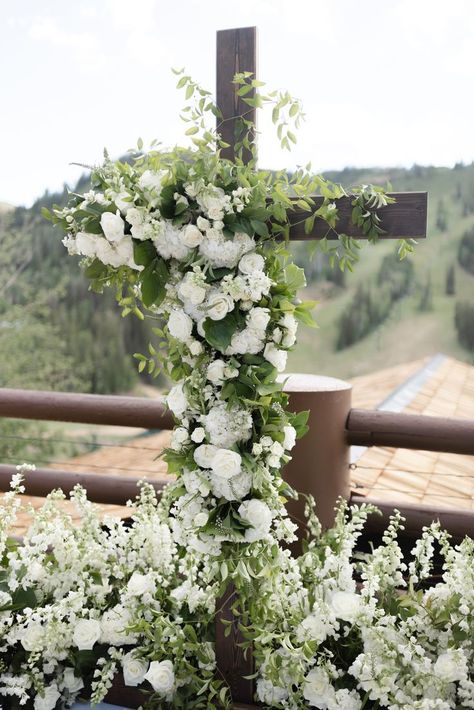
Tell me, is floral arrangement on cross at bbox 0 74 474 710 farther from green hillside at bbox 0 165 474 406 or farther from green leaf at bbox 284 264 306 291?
green hillside at bbox 0 165 474 406

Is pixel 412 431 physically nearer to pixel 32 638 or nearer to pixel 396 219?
pixel 396 219

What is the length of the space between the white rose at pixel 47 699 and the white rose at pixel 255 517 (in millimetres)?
797

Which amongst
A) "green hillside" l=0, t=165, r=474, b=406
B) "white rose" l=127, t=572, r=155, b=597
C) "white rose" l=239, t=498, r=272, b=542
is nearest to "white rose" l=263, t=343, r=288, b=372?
"white rose" l=239, t=498, r=272, b=542

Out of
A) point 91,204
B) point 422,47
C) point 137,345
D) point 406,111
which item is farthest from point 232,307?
point 422,47

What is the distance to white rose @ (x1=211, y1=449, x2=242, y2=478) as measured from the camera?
5.33ft

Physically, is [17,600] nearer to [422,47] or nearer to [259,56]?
[259,56]

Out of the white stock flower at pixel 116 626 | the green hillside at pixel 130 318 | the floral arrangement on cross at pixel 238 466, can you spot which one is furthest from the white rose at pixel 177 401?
the green hillside at pixel 130 318

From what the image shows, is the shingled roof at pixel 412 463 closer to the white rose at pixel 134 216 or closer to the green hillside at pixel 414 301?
the white rose at pixel 134 216

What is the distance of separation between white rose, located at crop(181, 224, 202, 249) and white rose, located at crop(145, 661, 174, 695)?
1109mm

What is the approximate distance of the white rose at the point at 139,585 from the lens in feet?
6.51

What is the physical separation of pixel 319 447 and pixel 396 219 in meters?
0.91

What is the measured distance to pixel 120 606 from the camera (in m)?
2.03

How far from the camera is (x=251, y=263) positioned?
5.40ft

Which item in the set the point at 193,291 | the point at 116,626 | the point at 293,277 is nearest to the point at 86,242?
the point at 193,291
